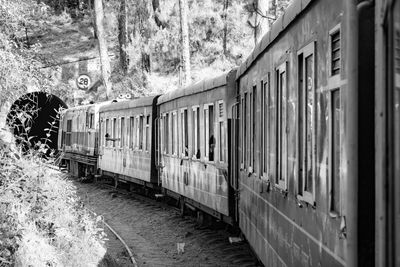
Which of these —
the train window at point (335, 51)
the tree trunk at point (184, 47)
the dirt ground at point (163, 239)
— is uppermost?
the tree trunk at point (184, 47)

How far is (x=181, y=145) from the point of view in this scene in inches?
690

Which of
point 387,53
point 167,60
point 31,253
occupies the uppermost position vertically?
point 167,60

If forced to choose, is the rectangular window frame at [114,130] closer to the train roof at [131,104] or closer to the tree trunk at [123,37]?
the train roof at [131,104]

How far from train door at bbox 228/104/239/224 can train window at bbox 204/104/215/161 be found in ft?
4.13

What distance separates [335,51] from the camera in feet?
14.9

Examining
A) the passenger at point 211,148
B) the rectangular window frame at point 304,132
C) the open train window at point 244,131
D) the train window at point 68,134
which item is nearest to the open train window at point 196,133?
the passenger at point 211,148

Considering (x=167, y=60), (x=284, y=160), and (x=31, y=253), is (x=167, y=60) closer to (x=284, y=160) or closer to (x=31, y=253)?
(x=31, y=253)

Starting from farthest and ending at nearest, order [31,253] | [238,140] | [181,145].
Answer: [181,145] → [238,140] → [31,253]

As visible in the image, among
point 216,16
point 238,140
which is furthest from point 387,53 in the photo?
point 216,16

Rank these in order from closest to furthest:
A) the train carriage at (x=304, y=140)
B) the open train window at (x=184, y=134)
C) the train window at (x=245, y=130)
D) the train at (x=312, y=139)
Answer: the train at (x=312, y=139), the train carriage at (x=304, y=140), the train window at (x=245, y=130), the open train window at (x=184, y=134)

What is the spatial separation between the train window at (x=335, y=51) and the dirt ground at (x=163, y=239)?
24.6 ft

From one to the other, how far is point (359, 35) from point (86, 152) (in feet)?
99.0

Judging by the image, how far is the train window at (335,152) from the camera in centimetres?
437

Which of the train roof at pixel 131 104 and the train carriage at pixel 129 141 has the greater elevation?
the train roof at pixel 131 104
